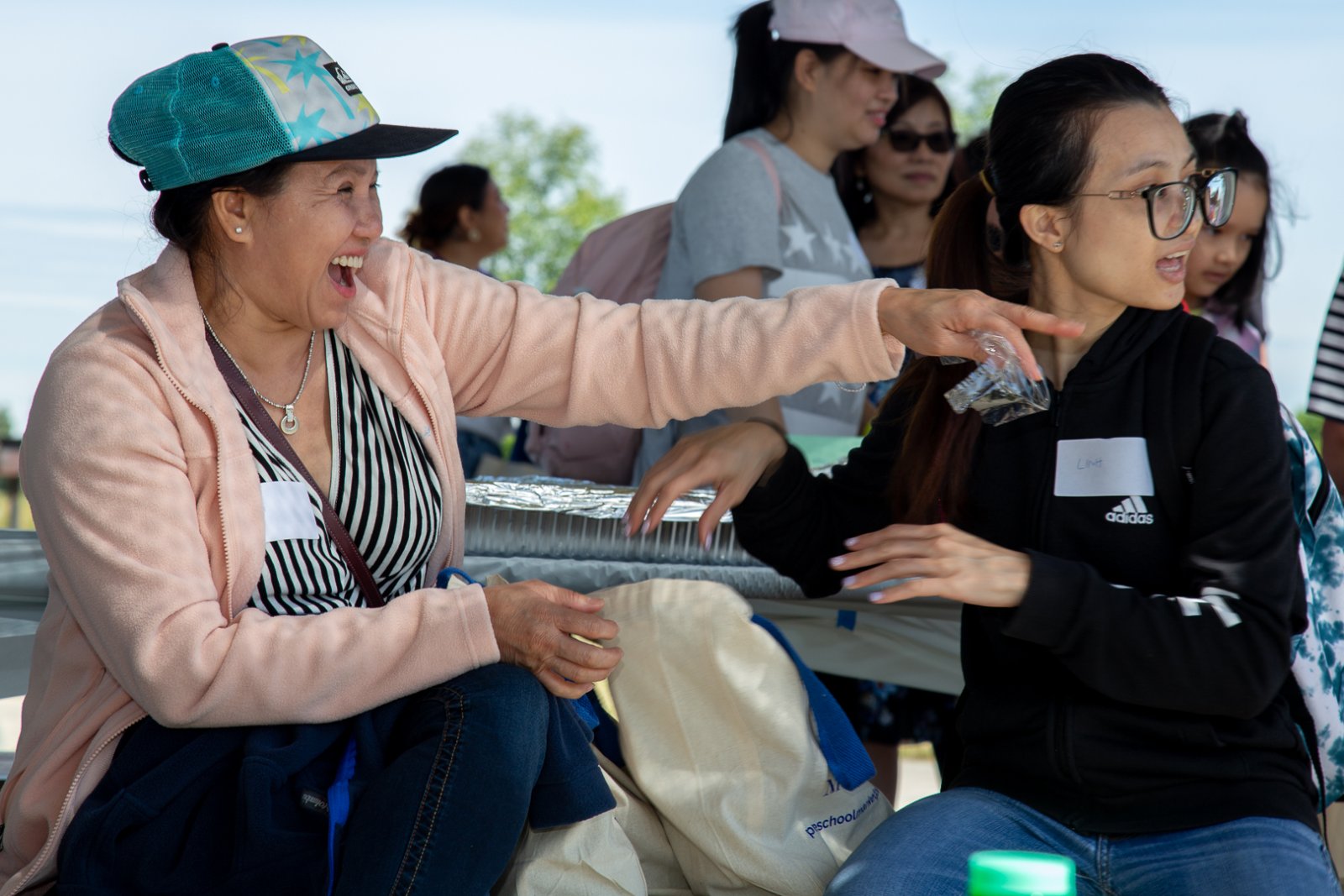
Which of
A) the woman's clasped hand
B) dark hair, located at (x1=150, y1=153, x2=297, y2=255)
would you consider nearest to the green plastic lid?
the woman's clasped hand

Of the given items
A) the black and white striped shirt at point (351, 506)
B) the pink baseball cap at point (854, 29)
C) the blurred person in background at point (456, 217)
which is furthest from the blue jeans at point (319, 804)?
the blurred person in background at point (456, 217)

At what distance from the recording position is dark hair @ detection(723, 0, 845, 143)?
326cm

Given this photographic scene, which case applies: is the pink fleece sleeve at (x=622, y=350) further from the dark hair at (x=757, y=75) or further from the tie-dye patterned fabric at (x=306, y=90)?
the dark hair at (x=757, y=75)

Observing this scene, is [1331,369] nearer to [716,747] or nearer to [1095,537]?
[1095,537]

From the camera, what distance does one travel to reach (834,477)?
2.17 m

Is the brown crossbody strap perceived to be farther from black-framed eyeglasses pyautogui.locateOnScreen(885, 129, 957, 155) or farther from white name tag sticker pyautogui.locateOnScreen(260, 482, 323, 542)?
black-framed eyeglasses pyautogui.locateOnScreen(885, 129, 957, 155)

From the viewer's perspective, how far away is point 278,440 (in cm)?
185

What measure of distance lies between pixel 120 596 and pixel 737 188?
5.82ft

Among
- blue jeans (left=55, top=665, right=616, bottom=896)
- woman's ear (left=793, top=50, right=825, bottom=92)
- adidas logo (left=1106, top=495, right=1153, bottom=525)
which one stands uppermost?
woman's ear (left=793, top=50, right=825, bottom=92)

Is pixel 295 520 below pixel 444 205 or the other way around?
the other way around

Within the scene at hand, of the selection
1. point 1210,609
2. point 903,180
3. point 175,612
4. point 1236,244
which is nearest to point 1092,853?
point 1210,609

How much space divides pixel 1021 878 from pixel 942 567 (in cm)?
65

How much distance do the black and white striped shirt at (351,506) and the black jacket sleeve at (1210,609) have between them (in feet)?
2.71

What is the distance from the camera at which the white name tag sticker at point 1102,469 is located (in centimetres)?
180
